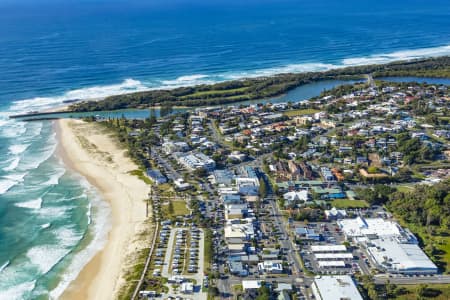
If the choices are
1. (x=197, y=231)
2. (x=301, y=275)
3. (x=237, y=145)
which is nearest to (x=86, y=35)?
(x=237, y=145)

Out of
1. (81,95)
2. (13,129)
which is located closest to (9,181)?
(13,129)

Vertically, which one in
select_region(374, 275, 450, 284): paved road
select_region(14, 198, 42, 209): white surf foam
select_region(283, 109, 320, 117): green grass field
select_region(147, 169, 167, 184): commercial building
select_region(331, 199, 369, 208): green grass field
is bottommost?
select_region(374, 275, 450, 284): paved road

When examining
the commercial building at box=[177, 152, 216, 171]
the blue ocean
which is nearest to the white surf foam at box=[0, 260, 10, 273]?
the blue ocean

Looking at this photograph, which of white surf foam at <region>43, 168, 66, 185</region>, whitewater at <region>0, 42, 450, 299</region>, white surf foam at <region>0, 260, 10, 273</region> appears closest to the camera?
whitewater at <region>0, 42, 450, 299</region>

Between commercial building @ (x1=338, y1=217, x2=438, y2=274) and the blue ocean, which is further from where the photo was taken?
the blue ocean

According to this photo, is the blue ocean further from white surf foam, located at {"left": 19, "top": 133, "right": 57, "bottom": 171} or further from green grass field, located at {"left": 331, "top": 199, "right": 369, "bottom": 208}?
green grass field, located at {"left": 331, "top": 199, "right": 369, "bottom": 208}

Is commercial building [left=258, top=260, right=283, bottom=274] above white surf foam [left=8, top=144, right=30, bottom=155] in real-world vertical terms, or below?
below

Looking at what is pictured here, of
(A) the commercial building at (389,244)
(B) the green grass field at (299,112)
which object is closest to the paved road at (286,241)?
(A) the commercial building at (389,244)

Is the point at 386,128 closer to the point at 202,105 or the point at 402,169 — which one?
the point at 402,169
